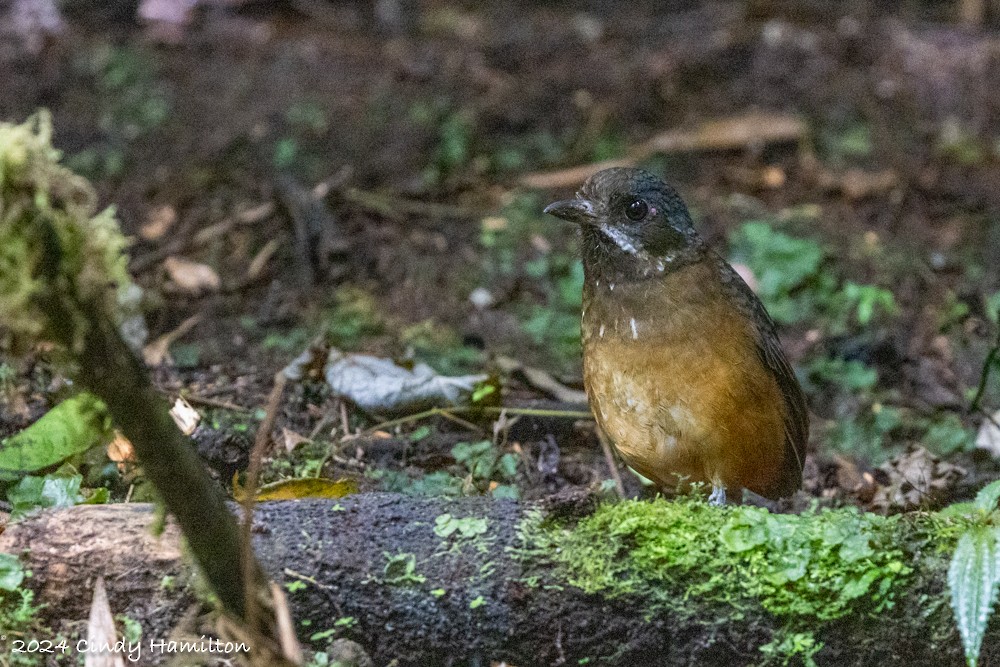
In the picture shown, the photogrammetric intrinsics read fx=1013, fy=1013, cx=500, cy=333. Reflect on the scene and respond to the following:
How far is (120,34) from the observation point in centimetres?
759

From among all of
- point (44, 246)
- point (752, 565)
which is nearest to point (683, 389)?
point (752, 565)

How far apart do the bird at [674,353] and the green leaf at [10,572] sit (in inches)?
84.2

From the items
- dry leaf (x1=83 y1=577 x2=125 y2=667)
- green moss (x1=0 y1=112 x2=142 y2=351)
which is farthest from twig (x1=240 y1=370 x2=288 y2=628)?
dry leaf (x1=83 y1=577 x2=125 y2=667)

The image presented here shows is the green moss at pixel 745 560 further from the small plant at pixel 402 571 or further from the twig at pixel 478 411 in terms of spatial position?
the twig at pixel 478 411

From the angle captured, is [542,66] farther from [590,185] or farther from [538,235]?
[590,185]

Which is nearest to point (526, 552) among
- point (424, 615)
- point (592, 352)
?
point (424, 615)

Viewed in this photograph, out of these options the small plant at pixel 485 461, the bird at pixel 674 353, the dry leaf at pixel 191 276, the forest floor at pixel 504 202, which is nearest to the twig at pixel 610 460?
the forest floor at pixel 504 202

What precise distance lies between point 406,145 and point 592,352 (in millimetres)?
3338

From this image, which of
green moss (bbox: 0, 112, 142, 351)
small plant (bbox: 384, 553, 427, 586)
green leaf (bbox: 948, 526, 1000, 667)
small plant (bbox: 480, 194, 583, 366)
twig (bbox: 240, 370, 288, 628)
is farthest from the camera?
small plant (bbox: 480, 194, 583, 366)

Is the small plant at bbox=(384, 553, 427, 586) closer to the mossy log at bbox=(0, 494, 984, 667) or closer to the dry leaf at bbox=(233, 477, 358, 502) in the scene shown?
the mossy log at bbox=(0, 494, 984, 667)

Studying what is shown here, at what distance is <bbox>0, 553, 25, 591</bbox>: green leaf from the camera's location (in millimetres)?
3008

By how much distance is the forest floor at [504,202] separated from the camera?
4691 mm

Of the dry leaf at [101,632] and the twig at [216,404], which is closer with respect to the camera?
the dry leaf at [101,632]

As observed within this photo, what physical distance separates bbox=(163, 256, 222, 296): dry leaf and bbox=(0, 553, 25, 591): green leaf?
107 inches
